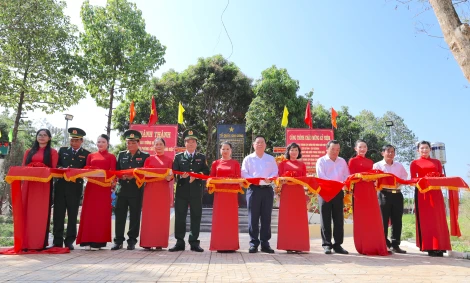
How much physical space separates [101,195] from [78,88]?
9209 millimetres

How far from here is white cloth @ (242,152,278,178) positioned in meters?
5.35

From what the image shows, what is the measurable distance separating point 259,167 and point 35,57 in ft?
32.2

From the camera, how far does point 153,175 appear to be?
520 centimetres

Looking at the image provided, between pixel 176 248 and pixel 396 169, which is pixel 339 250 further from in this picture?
pixel 176 248

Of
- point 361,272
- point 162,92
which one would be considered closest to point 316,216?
point 361,272

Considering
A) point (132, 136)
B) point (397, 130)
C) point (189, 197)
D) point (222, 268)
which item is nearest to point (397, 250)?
point (222, 268)

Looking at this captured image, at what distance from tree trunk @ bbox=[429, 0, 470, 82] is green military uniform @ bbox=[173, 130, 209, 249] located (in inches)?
135

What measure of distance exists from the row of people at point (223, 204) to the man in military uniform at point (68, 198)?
1 cm

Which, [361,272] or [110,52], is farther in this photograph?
[110,52]

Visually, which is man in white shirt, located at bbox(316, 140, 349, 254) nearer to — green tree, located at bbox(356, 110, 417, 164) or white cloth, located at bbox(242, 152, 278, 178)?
white cloth, located at bbox(242, 152, 278, 178)

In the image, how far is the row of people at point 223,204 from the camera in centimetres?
517

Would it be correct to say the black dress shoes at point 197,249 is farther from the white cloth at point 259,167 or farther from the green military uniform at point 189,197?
the white cloth at point 259,167

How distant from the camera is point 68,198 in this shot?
17.4 ft

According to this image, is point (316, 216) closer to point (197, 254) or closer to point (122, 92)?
point (197, 254)
